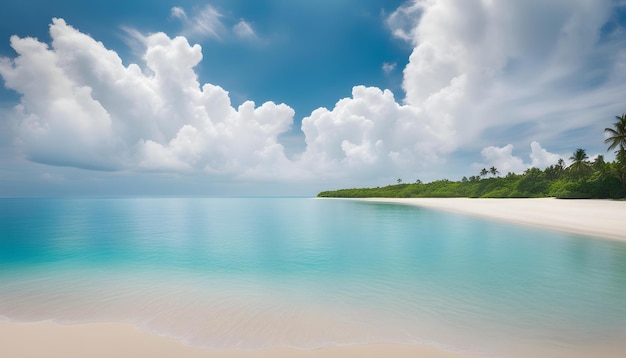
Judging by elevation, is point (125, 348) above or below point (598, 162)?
below

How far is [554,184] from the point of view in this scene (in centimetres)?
7169

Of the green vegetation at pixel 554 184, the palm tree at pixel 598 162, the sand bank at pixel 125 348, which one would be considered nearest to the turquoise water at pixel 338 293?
the sand bank at pixel 125 348

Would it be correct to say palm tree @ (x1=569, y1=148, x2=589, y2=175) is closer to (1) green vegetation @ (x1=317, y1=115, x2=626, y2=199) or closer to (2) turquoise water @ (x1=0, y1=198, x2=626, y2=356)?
(1) green vegetation @ (x1=317, y1=115, x2=626, y2=199)

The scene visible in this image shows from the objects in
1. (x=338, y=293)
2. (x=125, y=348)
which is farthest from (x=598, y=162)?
(x=125, y=348)

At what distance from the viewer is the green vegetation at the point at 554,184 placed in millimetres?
51250

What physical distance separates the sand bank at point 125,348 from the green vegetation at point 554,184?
2773 inches

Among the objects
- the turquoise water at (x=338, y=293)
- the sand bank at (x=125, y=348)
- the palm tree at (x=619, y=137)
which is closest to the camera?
the sand bank at (x=125, y=348)

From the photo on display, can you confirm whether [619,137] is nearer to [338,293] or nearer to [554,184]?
[554,184]

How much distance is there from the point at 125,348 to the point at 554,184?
94.8 meters

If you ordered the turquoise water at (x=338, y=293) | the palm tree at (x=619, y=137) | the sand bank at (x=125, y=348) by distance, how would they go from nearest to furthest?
the sand bank at (x=125, y=348), the turquoise water at (x=338, y=293), the palm tree at (x=619, y=137)

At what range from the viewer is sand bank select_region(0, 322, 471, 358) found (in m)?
5.37

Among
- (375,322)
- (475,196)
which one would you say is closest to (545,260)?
(375,322)

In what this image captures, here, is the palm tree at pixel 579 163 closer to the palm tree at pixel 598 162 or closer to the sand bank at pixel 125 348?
the palm tree at pixel 598 162

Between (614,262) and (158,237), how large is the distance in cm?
2953
